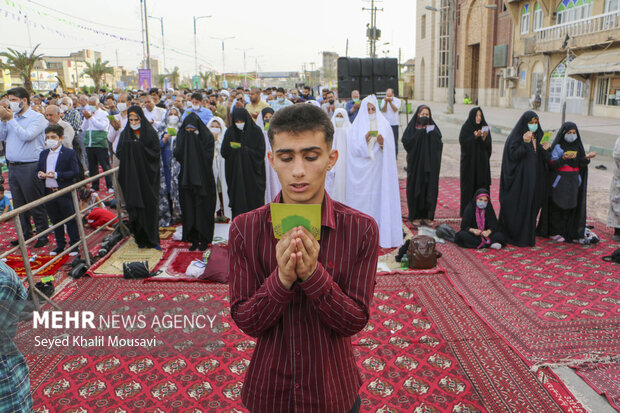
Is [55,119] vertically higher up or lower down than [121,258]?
higher up

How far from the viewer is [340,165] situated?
20.9 ft

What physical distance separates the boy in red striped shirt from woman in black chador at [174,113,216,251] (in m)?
4.49

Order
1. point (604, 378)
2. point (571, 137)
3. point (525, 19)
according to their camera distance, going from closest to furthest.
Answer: point (604, 378), point (571, 137), point (525, 19)

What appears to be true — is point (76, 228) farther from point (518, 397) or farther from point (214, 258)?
point (518, 397)

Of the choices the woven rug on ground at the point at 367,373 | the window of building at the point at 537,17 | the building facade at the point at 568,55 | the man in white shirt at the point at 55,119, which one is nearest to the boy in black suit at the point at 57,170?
the man in white shirt at the point at 55,119

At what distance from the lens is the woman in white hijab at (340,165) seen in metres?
6.32

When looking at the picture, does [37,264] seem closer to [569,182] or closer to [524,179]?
[524,179]

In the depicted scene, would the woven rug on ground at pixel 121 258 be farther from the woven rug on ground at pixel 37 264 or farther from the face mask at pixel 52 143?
the face mask at pixel 52 143

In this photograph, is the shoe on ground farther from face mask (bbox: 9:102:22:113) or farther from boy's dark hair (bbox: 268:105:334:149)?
boy's dark hair (bbox: 268:105:334:149)

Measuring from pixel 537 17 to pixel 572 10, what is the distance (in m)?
2.96

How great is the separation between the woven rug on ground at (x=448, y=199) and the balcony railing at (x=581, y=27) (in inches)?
611

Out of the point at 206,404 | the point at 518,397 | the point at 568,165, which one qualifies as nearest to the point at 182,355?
the point at 206,404

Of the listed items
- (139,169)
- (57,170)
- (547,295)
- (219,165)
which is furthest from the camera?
(219,165)

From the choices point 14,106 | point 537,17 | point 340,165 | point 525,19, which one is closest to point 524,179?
point 340,165
